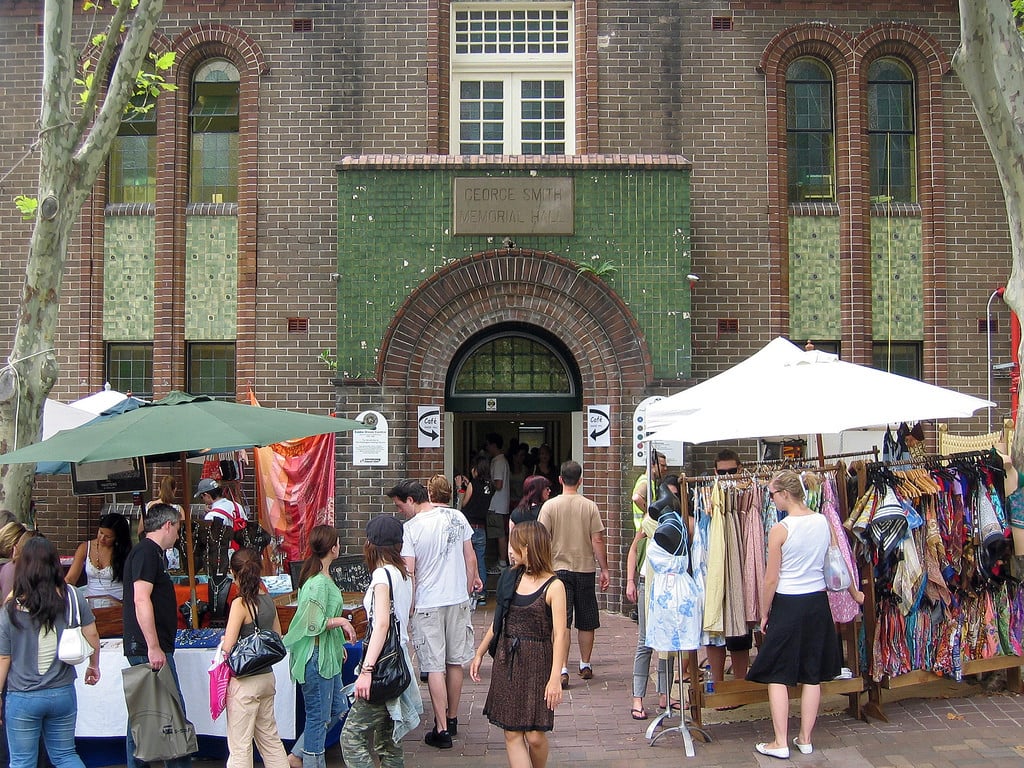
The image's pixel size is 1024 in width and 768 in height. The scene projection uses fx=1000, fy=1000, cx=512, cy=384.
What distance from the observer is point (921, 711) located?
7852mm

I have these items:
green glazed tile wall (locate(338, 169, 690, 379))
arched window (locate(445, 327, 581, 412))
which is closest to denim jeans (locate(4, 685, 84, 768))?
green glazed tile wall (locate(338, 169, 690, 379))

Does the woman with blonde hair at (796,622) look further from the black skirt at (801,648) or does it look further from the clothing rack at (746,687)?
the clothing rack at (746,687)

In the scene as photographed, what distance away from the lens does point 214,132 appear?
42.9ft

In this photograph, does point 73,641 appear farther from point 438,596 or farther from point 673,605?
point 673,605

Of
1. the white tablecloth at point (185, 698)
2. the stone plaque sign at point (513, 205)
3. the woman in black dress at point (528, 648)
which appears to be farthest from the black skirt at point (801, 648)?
the stone plaque sign at point (513, 205)

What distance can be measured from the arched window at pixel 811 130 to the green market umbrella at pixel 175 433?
7960 millimetres

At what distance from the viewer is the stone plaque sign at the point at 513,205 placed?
38.8 ft

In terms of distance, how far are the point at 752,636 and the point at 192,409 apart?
4.74m

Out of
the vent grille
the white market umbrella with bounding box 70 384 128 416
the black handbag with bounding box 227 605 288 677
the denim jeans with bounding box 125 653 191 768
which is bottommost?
the denim jeans with bounding box 125 653 191 768

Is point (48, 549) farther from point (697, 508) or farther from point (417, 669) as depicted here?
point (697, 508)

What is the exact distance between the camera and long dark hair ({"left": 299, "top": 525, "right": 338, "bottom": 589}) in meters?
6.57

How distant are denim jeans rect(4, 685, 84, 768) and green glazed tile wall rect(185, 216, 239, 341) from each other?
23.7ft

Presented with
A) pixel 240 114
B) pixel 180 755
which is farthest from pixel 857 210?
pixel 180 755

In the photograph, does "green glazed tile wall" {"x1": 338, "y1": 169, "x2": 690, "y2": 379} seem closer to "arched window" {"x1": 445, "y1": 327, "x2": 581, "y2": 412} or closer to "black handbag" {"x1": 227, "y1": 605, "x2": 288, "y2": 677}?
"arched window" {"x1": 445, "y1": 327, "x2": 581, "y2": 412}
